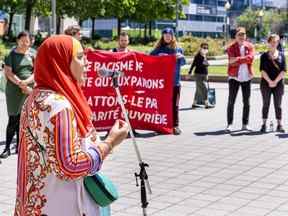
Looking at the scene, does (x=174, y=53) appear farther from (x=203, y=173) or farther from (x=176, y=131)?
(x=203, y=173)

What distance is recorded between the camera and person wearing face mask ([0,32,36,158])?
9.14 m

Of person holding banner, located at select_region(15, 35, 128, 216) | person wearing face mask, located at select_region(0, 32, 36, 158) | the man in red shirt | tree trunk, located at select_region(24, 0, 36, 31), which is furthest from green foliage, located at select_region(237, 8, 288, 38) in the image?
person holding banner, located at select_region(15, 35, 128, 216)

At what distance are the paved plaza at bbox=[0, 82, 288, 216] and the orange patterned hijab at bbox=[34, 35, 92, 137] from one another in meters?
3.32

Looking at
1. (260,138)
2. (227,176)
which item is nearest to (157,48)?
(260,138)

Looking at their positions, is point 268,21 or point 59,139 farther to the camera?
point 268,21

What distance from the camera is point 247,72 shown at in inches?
447

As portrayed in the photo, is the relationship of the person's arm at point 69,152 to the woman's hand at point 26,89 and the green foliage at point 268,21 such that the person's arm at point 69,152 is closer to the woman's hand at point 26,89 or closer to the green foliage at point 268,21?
the woman's hand at point 26,89

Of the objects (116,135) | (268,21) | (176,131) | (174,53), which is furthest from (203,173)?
(268,21)

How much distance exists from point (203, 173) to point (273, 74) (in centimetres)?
385

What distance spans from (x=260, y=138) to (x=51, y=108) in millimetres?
8166

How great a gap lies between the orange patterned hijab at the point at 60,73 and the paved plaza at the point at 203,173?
3323 millimetres

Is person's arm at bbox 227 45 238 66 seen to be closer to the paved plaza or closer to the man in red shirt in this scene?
the man in red shirt

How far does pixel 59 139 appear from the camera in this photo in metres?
2.93

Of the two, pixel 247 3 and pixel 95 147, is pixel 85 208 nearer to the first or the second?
pixel 95 147
